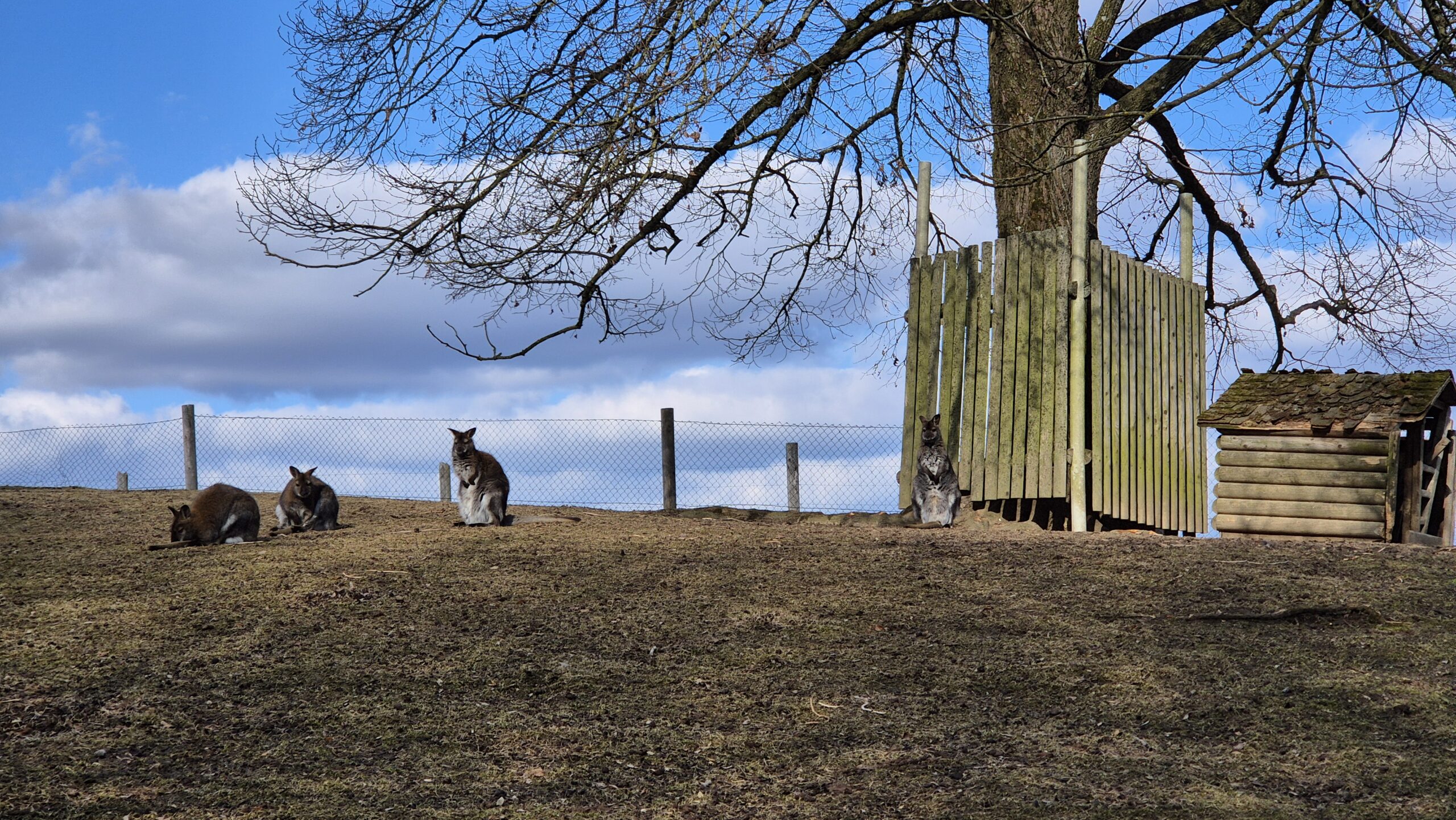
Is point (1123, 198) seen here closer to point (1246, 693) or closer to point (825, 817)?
point (1246, 693)

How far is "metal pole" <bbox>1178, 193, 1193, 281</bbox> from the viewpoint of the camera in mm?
15338

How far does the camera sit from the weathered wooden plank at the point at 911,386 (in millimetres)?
12891

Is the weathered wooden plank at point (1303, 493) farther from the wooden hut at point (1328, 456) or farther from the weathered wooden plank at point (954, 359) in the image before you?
the weathered wooden plank at point (954, 359)

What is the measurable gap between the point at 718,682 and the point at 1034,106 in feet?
30.6

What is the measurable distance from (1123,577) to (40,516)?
11127 mm

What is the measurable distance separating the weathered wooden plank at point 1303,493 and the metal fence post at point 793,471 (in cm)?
634

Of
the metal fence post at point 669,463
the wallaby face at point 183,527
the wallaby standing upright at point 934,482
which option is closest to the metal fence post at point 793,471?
the metal fence post at point 669,463

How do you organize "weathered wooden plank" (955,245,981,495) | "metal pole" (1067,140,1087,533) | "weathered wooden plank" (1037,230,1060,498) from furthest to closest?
"weathered wooden plank" (955,245,981,495), "weathered wooden plank" (1037,230,1060,498), "metal pole" (1067,140,1087,533)

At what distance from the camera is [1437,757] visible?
18.3ft

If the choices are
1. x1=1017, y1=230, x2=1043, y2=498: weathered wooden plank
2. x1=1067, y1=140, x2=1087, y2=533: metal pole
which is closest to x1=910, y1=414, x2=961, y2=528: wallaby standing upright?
x1=1017, y1=230, x2=1043, y2=498: weathered wooden plank

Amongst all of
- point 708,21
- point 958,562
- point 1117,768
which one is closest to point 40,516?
point 708,21

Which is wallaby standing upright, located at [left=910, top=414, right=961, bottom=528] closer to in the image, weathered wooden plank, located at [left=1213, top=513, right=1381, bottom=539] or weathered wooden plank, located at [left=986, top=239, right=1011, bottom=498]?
weathered wooden plank, located at [left=986, top=239, right=1011, bottom=498]

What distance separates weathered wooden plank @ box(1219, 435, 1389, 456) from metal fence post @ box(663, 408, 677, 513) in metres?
7.75

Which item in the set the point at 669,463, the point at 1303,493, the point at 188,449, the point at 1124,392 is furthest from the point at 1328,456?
the point at 188,449
